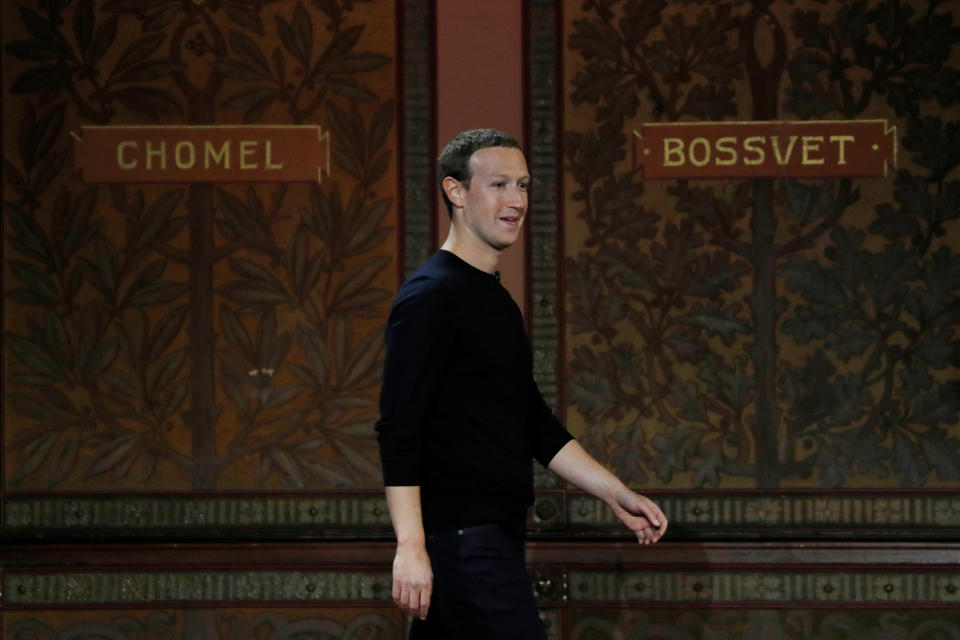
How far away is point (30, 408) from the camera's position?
12.2 feet

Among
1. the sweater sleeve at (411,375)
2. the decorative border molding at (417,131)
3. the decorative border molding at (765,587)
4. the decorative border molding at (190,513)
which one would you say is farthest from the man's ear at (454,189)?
the decorative border molding at (765,587)

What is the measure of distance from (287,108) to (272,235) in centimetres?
34

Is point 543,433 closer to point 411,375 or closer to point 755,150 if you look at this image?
point 411,375

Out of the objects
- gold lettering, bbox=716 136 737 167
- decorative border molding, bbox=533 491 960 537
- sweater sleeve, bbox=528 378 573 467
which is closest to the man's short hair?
sweater sleeve, bbox=528 378 573 467

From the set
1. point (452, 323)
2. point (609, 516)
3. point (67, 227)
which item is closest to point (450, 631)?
point (452, 323)

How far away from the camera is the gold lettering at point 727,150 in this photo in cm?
365

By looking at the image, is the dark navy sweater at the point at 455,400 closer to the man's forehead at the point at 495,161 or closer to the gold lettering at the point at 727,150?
the man's forehead at the point at 495,161

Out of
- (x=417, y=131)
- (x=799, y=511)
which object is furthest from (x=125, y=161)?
(x=799, y=511)

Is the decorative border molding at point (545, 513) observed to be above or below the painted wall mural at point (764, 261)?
below

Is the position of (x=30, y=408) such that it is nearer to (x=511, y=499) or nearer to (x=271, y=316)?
(x=271, y=316)

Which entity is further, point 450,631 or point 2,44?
point 2,44

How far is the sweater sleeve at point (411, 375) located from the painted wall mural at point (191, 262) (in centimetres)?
136

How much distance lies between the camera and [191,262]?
371cm

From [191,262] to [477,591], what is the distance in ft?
5.50
